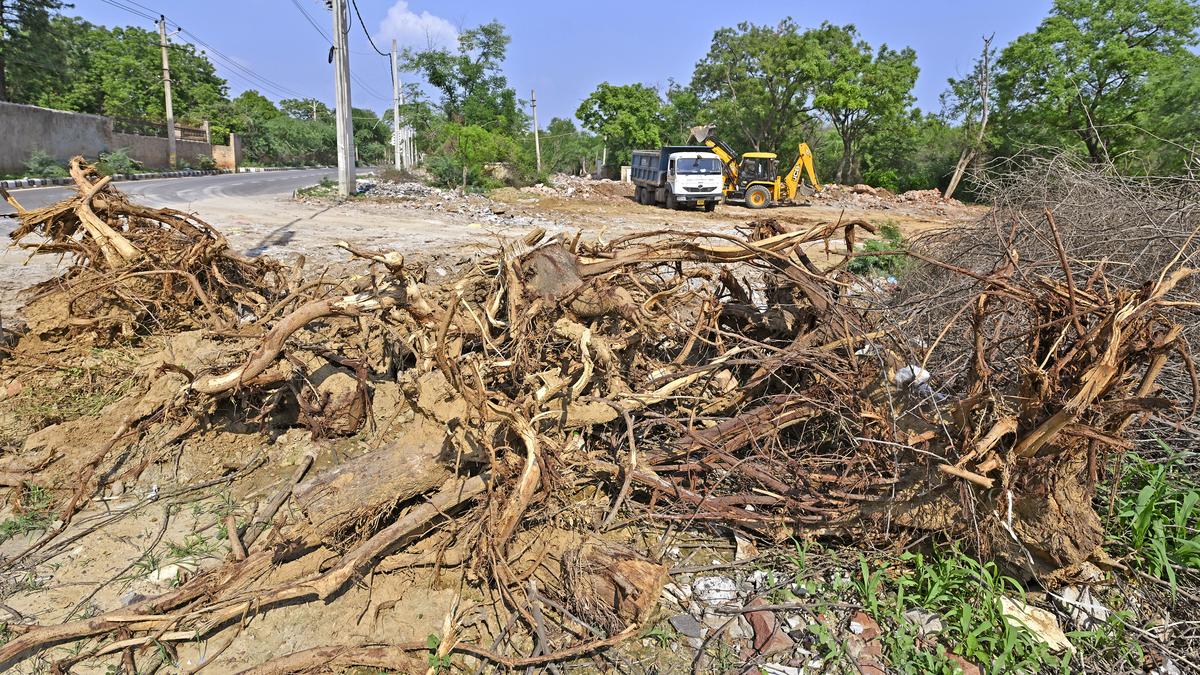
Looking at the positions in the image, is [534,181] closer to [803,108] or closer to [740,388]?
[803,108]

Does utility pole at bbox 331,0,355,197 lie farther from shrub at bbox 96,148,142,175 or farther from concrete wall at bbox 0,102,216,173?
shrub at bbox 96,148,142,175

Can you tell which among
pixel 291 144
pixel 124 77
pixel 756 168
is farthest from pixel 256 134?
pixel 756 168

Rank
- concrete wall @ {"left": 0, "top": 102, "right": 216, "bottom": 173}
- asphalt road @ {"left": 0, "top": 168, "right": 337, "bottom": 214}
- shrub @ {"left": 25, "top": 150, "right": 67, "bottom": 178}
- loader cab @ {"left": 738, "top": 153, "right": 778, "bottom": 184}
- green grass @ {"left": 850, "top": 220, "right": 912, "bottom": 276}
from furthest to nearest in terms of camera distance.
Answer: loader cab @ {"left": 738, "top": 153, "right": 778, "bottom": 184} < concrete wall @ {"left": 0, "top": 102, "right": 216, "bottom": 173} < shrub @ {"left": 25, "top": 150, "right": 67, "bottom": 178} < asphalt road @ {"left": 0, "top": 168, "right": 337, "bottom": 214} < green grass @ {"left": 850, "top": 220, "right": 912, "bottom": 276}

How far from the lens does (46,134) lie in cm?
2189

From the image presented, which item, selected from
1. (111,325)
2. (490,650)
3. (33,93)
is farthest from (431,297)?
(33,93)

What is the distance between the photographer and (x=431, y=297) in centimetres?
387

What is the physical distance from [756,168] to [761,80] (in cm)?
1448

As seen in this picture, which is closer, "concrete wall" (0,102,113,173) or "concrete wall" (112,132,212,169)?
"concrete wall" (0,102,113,173)

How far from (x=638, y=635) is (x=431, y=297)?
2295 millimetres

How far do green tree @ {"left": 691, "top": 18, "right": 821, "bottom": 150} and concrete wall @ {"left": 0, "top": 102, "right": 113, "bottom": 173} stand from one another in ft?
95.4

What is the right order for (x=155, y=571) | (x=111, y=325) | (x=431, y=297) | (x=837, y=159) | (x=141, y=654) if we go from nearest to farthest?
(x=141, y=654), (x=155, y=571), (x=431, y=297), (x=111, y=325), (x=837, y=159)

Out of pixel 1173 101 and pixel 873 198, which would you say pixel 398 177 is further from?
pixel 1173 101

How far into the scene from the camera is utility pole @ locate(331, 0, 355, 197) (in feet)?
55.2

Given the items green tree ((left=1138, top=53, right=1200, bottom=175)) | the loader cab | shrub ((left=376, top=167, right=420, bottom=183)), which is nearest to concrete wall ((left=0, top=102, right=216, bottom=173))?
shrub ((left=376, top=167, right=420, bottom=183))
